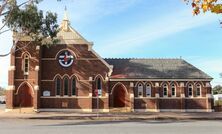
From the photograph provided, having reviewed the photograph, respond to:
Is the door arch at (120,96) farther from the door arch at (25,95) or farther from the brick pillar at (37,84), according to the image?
the door arch at (25,95)

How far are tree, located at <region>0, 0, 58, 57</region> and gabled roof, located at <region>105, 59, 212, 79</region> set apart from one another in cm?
1211

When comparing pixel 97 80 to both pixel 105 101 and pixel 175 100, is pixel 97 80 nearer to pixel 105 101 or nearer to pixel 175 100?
pixel 105 101

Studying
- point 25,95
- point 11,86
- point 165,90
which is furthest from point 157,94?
point 11,86

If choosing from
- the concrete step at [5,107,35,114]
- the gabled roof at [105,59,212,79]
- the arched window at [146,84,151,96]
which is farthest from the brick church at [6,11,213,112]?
the concrete step at [5,107,35,114]

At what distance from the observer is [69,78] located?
48688 mm

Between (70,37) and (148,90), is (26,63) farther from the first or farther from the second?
(148,90)

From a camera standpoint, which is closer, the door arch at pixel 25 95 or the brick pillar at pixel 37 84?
the brick pillar at pixel 37 84

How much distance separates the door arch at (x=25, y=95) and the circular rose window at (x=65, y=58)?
505cm

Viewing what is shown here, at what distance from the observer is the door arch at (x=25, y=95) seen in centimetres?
4766

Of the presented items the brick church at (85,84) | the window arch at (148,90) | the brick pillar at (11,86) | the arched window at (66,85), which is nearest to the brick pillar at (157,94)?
the brick church at (85,84)

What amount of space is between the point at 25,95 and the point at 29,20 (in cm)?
1345

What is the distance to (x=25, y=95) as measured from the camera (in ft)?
158

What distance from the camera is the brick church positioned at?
47.8 metres

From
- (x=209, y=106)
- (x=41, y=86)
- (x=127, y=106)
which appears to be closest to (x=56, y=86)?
(x=41, y=86)
